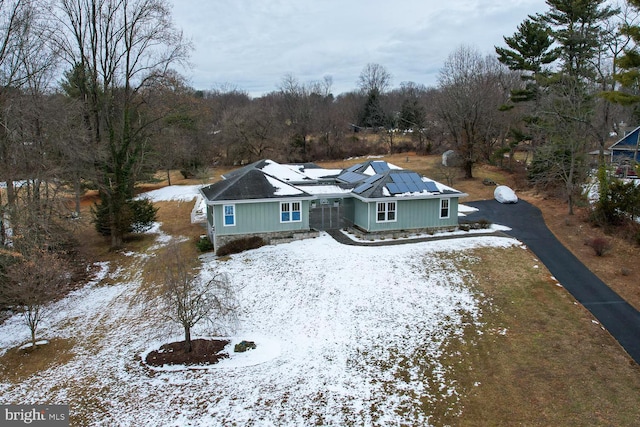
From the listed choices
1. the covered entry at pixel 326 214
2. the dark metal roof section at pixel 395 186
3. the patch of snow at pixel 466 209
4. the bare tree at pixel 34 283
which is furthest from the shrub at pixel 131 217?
the patch of snow at pixel 466 209

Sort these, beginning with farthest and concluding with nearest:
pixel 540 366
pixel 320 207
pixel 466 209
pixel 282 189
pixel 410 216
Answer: pixel 466 209
pixel 320 207
pixel 410 216
pixel 282 189
pixel 540 366

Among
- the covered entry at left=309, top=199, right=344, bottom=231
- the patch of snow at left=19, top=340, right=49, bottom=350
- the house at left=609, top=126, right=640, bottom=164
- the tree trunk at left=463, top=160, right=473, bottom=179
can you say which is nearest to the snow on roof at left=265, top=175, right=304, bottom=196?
the covered entry at left=309, top=199, right=344, bottom=231

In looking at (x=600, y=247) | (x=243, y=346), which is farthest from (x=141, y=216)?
(x=600, y=247)

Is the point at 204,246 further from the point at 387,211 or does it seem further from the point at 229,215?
the point at 387,211

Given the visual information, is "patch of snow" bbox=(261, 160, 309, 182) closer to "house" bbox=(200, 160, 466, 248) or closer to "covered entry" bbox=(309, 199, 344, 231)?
"house" bbox=(200, 160, 466, 248)

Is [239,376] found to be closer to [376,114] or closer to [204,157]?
[204,157]

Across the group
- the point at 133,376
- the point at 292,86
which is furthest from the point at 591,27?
the point at 292,86

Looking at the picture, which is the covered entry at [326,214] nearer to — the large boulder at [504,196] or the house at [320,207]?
the house at [320,207]
